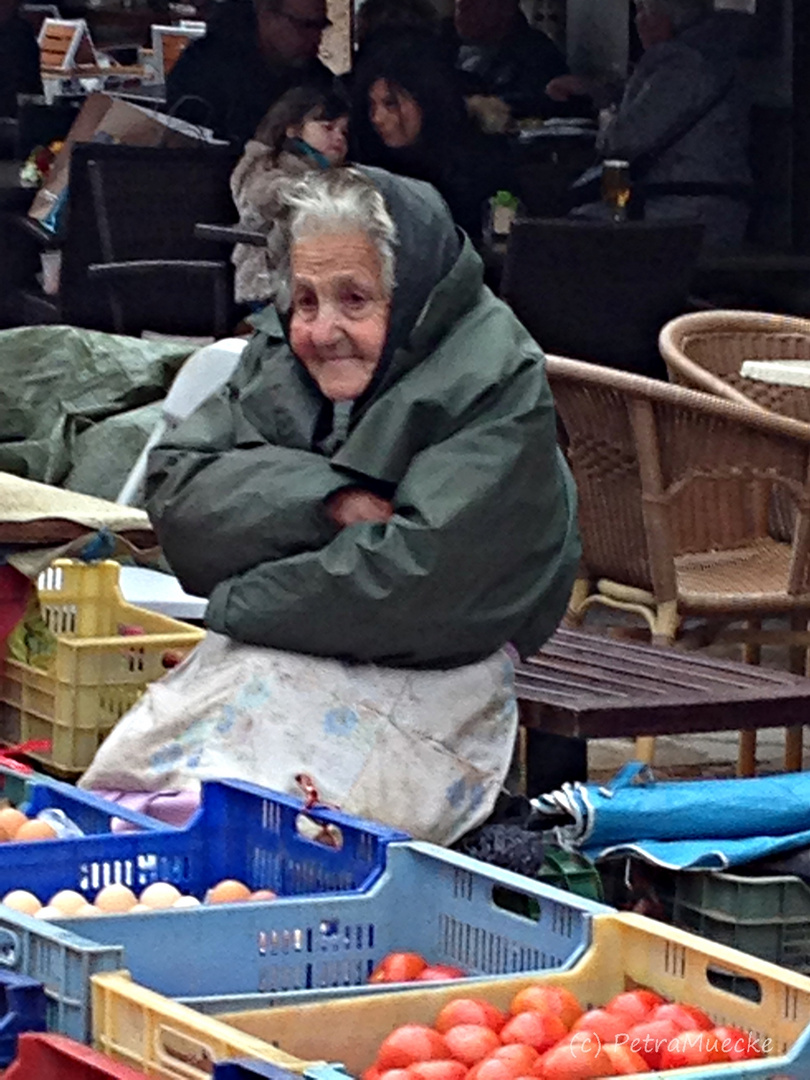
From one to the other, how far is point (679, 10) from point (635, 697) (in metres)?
6.65

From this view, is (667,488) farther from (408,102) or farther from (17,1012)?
(408,102)

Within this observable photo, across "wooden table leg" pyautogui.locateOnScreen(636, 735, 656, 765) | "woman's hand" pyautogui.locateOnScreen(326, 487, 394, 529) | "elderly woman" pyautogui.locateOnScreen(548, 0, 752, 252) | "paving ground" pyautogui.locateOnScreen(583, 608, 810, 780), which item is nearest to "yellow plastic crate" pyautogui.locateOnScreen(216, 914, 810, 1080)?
"woman's hand" pyautogui.locateOnScreen(326, 487, 394, 529)

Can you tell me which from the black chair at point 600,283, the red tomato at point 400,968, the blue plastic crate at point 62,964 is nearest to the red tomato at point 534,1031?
the red tomato at point 400,968

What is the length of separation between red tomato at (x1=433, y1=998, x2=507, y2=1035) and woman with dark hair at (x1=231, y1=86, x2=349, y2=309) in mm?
5375

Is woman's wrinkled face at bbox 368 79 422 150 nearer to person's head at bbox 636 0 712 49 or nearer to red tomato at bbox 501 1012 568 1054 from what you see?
person's head at bbox 636 0 712 49

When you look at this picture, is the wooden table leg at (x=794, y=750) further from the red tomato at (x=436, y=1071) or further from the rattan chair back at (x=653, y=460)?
the red tomato at (x=436, y=1071)

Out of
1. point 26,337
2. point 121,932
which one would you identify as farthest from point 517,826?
point 26,337

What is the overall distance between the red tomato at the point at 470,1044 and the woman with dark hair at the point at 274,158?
17.9 ft

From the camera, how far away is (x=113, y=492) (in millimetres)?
5988

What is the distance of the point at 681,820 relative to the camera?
389 centimetres

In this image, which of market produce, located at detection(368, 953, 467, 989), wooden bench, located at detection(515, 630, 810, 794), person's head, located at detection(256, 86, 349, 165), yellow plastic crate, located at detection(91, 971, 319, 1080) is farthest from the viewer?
person's head, located at detection(256, 86, 349, 165)

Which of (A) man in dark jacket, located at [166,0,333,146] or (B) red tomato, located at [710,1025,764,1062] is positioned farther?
(A) man in dark jacket, located at [166,0,333,146]

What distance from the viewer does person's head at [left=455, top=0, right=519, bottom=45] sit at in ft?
38.9

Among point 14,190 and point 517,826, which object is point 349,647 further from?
point 14,190
